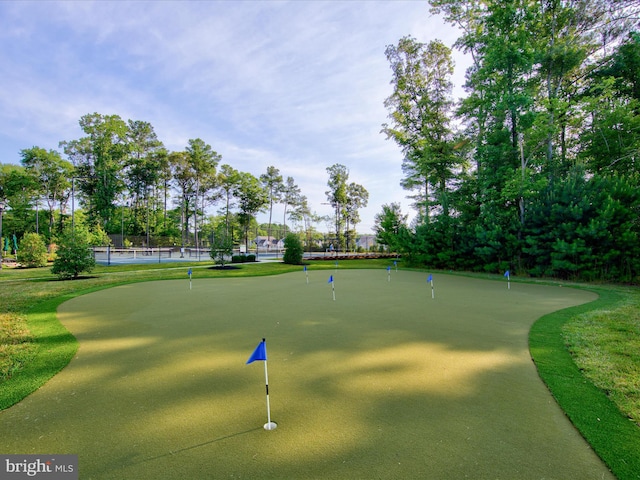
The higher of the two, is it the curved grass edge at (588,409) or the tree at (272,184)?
the tree at (272,184)

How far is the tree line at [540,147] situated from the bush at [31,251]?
23957 mm

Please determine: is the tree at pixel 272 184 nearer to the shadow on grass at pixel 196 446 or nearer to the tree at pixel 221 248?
the tree at pixel 221 248

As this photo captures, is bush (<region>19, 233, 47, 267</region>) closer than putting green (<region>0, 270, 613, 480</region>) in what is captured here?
No

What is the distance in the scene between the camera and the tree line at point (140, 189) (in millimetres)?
35562

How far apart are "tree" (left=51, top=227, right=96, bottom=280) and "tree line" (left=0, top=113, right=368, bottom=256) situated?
86.9ft

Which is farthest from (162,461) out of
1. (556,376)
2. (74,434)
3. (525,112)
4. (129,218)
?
(129,218)

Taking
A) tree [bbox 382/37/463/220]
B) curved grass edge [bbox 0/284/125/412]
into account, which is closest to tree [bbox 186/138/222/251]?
tree [bbox 382/37/463/220]

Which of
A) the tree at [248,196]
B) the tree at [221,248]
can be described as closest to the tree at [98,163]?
the tree at [248,196]

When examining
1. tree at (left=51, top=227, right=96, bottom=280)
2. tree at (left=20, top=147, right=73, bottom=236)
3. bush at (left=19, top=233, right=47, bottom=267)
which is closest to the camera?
tree at (left=51, top=227, right=96, bottom=280)

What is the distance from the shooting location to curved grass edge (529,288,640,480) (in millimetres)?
2109

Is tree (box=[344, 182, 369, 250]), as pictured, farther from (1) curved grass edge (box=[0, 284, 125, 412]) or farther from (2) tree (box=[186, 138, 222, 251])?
(1) curved grass edge (box=[0, 284, 125, 412])

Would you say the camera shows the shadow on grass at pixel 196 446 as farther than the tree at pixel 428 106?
No

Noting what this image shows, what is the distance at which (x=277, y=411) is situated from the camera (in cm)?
274

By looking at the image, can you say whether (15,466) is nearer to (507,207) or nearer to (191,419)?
(191,419)
